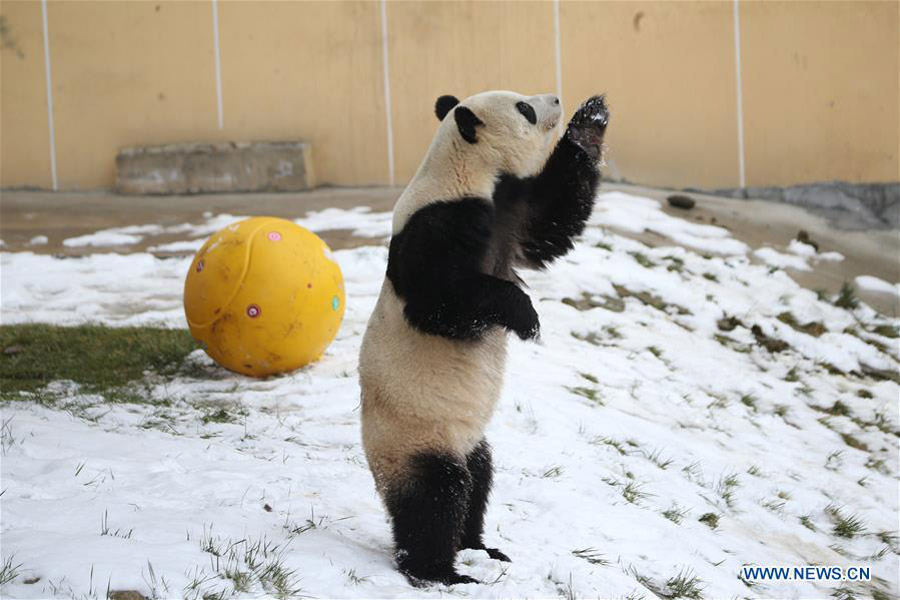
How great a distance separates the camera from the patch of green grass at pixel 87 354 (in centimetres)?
609

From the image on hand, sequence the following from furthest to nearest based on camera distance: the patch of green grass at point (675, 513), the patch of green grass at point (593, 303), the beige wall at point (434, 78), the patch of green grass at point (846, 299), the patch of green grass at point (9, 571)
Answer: the beige wall at point (434, 78) < the patch of green grass at point (846, 299) < the patch of green grass at point (593, 303) < the patch of green grass at point (675, 513) < the patch of green grass at point (9, 571)

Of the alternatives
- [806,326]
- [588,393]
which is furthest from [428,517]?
[806,326]

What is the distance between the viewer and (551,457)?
487 centimetres

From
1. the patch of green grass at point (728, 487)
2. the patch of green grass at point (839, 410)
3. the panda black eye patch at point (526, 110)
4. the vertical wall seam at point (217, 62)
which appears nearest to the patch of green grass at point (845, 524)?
the patch of green grass at point (728, 487)

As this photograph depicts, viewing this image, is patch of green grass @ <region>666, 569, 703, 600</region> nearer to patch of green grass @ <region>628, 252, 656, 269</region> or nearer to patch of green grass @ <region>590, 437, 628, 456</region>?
patch of green grass @ <region>590, 437, 628, 456</region>

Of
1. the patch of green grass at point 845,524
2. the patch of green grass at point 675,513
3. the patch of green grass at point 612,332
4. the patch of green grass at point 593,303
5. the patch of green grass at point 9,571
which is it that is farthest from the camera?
the patch of green grass at point 593,303

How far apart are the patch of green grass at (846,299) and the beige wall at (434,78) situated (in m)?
3.76

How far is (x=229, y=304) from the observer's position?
568 cm

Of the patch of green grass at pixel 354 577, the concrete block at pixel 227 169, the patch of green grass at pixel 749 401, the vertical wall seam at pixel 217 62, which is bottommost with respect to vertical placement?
the patch of green grass at pixel 749 401

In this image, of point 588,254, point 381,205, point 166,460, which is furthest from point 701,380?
point 381,205

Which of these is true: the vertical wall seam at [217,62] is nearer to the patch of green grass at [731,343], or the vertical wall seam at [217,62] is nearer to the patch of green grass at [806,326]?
the patch of green grass at [731,343]

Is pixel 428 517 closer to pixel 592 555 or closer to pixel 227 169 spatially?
pixel 592 555

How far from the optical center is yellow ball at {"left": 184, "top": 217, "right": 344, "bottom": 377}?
569 cm

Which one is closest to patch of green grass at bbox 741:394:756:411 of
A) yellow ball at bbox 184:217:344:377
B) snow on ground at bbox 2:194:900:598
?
snow on ground at bbox 2:194:900:598
